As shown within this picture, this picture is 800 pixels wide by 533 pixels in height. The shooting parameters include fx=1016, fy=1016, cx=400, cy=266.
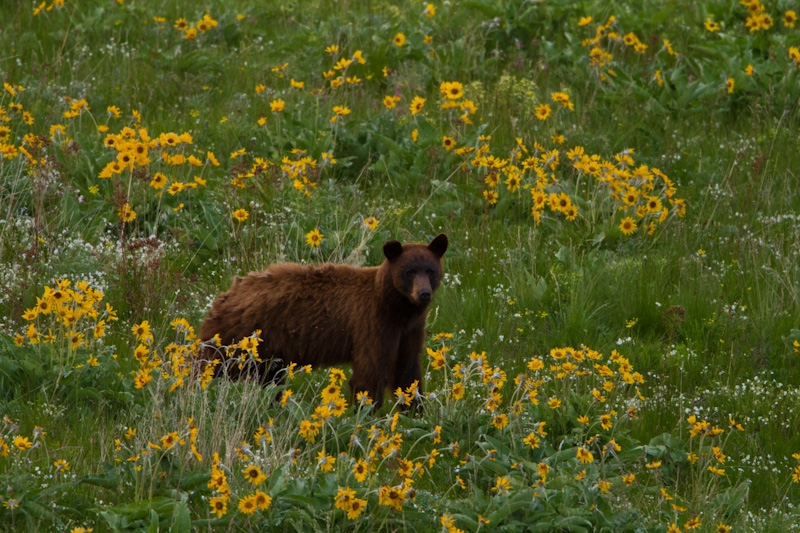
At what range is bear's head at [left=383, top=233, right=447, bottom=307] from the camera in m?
5.91

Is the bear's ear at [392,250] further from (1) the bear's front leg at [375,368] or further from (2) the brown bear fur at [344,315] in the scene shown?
(1) the bear's front leg at [375,368]

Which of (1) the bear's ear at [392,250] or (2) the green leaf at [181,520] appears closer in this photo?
(2) the green leaf at [181,520]

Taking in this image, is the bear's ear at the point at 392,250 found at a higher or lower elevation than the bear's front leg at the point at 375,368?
higher

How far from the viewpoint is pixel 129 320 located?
6.79m

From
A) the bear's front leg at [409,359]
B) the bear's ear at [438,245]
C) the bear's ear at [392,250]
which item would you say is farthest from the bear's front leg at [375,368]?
the bear's ear at [438,245]

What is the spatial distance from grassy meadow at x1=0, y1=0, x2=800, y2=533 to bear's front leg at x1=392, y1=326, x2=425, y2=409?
4.4 inches

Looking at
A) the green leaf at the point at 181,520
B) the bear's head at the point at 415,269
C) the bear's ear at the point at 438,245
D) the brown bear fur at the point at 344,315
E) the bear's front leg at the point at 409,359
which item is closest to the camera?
the green leaf at the point at 181,520

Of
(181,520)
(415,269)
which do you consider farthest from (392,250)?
(181,520)

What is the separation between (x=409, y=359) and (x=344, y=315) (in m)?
0.49

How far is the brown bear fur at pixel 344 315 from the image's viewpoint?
6.02 meters

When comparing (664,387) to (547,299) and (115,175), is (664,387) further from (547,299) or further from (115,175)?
(115,175)

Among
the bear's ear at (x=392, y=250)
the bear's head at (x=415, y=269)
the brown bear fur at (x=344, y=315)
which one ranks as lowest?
the brown bear fur at (x=344, y=315)

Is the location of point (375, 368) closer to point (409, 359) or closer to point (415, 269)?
point (409, 359)

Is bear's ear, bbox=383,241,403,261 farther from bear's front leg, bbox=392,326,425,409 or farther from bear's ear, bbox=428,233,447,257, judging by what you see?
bear's front leg, bbox=392,326,425,409
